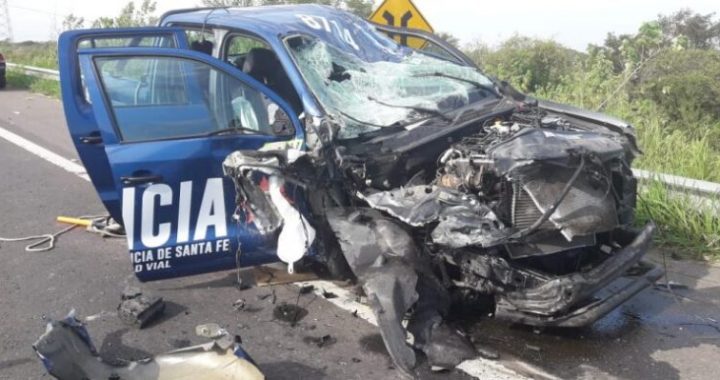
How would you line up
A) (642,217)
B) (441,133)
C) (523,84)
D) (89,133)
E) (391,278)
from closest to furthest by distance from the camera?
1. (391,278)
2. (441,133)
3. (89,133)
4. (642,217)
5. (523,84)

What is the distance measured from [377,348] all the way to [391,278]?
1.54 ft

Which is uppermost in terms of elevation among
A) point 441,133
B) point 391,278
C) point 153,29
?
point 153,29

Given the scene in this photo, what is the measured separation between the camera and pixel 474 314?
3875mm

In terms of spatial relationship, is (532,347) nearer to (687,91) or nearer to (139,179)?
(139,179)

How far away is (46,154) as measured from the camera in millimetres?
8172

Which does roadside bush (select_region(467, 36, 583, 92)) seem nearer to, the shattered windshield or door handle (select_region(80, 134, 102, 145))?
the shattered windshield

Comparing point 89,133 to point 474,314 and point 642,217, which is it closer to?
point 474,314

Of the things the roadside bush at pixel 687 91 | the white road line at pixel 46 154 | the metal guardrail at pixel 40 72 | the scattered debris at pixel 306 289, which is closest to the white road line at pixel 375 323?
the scattered debris at pixel 306 289

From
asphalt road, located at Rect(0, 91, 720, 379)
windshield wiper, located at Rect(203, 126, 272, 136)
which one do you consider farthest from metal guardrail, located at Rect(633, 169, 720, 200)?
windshield wiper, located at Rect(203, 126, 272, 136)

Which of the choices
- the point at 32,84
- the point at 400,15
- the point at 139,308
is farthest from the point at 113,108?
the point at 32,84

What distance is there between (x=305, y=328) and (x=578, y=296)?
4.85ft

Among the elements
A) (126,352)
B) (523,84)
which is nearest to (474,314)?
Result: (126,352)

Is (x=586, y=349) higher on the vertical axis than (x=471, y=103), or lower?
lower

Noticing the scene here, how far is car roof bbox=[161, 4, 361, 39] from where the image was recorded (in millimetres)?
4426
